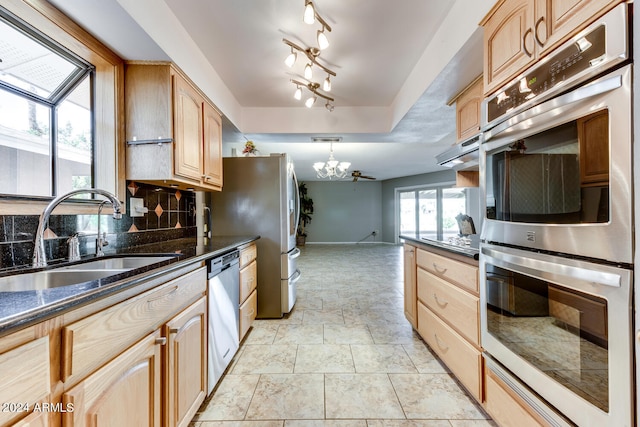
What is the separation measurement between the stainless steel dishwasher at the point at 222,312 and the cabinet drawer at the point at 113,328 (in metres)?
0.40

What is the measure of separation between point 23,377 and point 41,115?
57.8 inches

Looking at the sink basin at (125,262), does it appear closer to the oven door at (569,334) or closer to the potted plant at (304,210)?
the oven door at (569,334)

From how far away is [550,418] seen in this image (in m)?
0.95

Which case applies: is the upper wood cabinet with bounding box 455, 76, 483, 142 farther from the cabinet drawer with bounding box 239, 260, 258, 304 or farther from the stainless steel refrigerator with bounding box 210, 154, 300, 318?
the cabinet drawer with bounding box 239, 260, 258, 304

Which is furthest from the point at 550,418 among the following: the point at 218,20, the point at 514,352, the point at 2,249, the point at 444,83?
the point at 218,20

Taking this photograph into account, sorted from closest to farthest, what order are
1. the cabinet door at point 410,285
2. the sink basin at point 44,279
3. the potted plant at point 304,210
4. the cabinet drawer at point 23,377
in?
the cabinet drawer at point 23,377
the sink basin at point 44,279
the cabinet door at point 410,285
the potted plant at point 304,210

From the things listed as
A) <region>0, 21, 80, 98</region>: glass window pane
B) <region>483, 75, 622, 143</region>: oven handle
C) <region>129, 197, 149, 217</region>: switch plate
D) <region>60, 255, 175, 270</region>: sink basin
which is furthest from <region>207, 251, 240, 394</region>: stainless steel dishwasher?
<region>483, 75, 622, 143</region>: oven handle

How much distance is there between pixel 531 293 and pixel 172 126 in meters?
2.18

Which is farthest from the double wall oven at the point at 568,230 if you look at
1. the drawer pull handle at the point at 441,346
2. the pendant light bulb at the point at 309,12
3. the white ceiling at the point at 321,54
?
the pendant light bulb at the point at 309,12

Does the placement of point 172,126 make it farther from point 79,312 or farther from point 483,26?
point 483,26

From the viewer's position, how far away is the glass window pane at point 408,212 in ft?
28.2

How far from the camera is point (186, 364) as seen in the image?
4.24 ft

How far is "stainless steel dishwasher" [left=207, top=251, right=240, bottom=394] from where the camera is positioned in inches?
63.3

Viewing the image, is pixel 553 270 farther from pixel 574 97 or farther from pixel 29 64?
pixel 29 64
